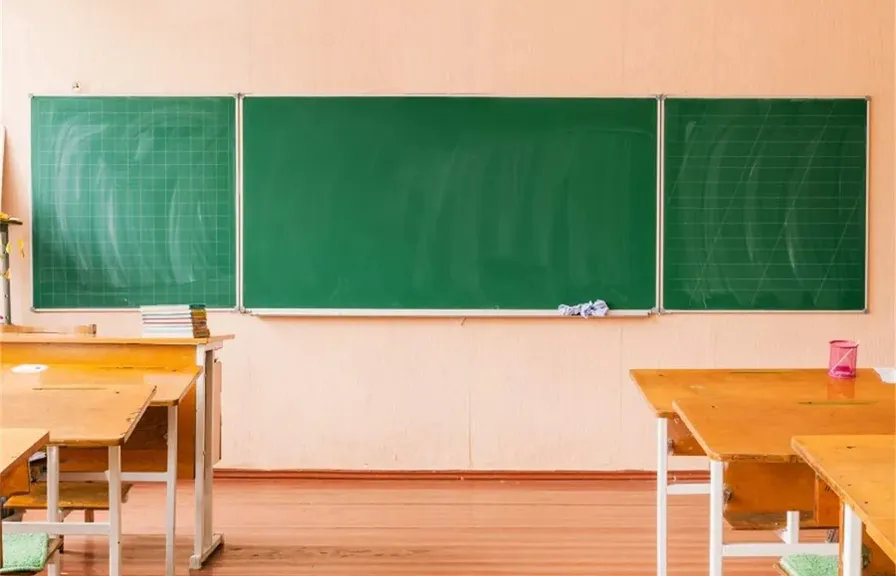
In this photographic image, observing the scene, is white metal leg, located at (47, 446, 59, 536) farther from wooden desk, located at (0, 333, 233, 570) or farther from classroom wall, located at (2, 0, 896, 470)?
classroom wall, located at (2, 0, 896, 470)

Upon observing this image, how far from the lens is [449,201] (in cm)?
421

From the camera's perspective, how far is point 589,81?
13.8ft

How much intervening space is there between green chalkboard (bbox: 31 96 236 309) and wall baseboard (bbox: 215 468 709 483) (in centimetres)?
120

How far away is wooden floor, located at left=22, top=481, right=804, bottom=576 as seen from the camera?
120 inches

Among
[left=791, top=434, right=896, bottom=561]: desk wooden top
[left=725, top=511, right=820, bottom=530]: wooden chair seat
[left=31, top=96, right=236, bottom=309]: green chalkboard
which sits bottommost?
[left=725, top=511, right=820, bottom=530]: wooden chair seat

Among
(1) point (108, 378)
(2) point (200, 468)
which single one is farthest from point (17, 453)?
(2) point (200, 468)

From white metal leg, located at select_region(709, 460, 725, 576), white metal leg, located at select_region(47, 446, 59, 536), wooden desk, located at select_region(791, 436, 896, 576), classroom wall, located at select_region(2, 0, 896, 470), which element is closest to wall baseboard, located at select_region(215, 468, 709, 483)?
classroom wall, located at select_region(2, 0, 896, 470)

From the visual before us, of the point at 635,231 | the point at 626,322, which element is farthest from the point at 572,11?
→ the point at 626,322

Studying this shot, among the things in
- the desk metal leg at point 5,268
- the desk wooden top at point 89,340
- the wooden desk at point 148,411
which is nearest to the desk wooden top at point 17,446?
the wooden desk at point 148,411

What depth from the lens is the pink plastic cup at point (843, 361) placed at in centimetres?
271

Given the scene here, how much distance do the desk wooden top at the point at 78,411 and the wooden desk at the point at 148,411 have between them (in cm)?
8

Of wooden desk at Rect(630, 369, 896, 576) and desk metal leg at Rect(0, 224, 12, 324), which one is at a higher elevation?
desk metal leg at Rect(0, 224, 12, 324)

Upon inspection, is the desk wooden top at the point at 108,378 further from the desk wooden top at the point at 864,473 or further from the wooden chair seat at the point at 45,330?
the desk wooden top at the point at 864,473

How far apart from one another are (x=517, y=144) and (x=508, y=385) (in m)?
1.35
